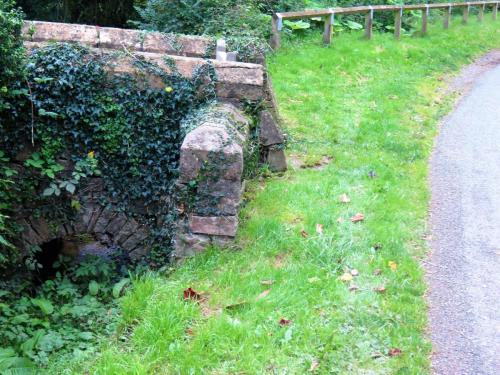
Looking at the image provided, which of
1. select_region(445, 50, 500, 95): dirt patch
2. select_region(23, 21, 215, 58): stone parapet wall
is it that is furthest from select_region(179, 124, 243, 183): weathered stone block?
select_region(445, 50, 500, 95): dirt patch

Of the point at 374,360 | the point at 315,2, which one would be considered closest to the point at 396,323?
the point at 374,360

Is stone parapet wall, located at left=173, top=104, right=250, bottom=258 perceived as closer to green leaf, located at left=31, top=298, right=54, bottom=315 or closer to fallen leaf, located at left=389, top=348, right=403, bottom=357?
green leaf, located at left=31, top=298, right=54, bottom=315

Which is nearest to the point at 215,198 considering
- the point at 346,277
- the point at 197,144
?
the point at 197,144

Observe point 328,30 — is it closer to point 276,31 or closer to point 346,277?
point 276,31

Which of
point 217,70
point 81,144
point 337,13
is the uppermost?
point 337,13

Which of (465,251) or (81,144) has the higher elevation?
(81,144)

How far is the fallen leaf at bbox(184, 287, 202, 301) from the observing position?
4828mm

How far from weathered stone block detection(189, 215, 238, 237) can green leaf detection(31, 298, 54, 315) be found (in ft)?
4.74

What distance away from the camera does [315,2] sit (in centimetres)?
1644

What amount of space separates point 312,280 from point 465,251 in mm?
1738

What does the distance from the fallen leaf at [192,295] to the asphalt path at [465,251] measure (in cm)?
181

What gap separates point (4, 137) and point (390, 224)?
13.2 ft

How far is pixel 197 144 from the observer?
5.57m

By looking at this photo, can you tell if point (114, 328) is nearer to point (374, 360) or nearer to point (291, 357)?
point (291, 357)
